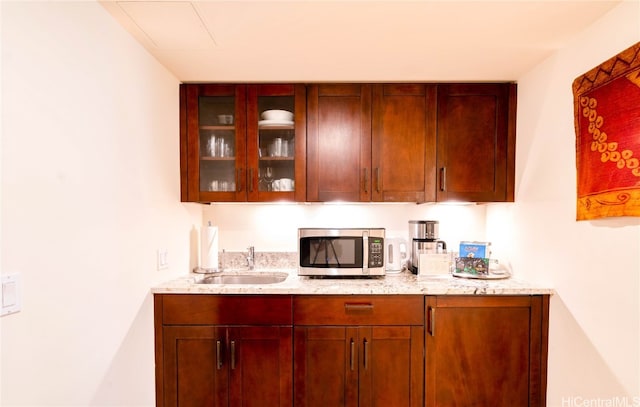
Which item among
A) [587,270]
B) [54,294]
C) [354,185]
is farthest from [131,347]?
[587,270]

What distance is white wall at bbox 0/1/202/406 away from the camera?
3.10 ft

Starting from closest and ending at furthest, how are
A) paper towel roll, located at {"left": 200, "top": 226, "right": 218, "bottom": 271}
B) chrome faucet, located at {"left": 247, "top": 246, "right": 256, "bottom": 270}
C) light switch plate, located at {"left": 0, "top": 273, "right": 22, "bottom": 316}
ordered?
light switch plate, located at {"left": 0, "top": 273, "right": 22, "bottom": 316}, paper towel roll, located at {"left": 200, "top": 226, "right": 218, "bottom": 271}, chrome faucet, located at {"left": 247, "top": 246, "right": 256, "bottom": 270}

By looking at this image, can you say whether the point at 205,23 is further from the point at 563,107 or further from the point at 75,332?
the point at 563,107

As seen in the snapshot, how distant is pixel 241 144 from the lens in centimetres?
206

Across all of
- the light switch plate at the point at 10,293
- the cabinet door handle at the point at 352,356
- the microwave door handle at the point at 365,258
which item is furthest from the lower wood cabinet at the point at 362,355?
the light switch plate at the point at 10,293

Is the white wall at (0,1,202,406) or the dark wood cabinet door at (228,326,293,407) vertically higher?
the white wall at (0,1,202,406)

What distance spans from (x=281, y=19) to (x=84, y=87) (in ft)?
2.76

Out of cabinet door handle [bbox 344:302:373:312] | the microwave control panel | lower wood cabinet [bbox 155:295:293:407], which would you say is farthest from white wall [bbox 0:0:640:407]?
cabinet door handle [bbox 344:302:373:312]

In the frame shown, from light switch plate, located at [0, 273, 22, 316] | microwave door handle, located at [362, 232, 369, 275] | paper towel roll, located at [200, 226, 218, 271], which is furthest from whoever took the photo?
paper towel roll, located at [200, 226, 218, 271]

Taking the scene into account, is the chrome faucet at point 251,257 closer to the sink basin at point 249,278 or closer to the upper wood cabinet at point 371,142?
the sink basin at point 249,278

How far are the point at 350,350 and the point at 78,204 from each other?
1.46 metres

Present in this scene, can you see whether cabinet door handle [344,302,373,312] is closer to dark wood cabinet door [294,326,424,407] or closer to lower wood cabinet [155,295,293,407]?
dark wood cabinet door [294,326,424,407]

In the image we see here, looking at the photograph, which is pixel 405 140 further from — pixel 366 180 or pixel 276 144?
pixel 276 144

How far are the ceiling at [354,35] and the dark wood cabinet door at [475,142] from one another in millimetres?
123
